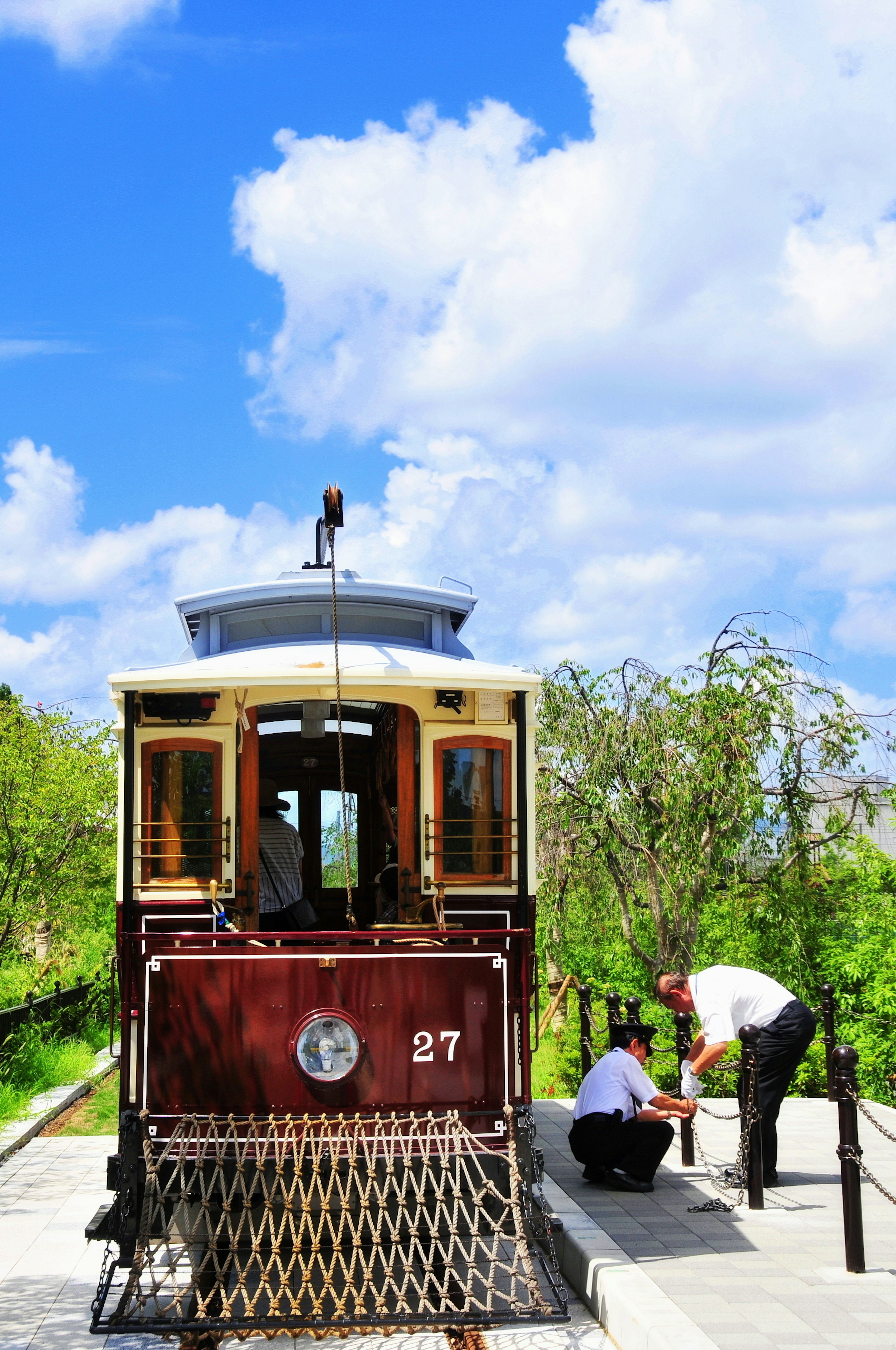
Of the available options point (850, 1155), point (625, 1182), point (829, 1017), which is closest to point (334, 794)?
point (625, 1182)

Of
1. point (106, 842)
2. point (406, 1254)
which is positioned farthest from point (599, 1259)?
point (106, 842)

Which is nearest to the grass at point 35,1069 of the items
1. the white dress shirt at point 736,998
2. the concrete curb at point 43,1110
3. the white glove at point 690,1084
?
the concrete curb at point 43,1110

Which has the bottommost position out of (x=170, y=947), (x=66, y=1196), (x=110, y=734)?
(x=66, y=1196)

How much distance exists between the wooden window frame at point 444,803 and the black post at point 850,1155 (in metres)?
2.20

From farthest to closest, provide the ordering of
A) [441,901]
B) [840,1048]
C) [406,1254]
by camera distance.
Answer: [441,901] → [406,1254] → [840,1048]

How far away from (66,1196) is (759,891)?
863 centimetres

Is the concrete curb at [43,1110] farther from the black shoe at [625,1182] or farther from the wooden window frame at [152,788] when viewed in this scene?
the black shoe at [625,1182]

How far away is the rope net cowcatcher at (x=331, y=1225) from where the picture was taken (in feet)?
18.8

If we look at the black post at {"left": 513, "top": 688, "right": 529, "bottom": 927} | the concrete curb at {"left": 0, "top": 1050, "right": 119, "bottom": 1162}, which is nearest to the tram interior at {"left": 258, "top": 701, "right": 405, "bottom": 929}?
the black post at {"left": 513, "top": 688, "right": 529, "bottom": 927}

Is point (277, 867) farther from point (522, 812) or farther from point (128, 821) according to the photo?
point (522, 812)

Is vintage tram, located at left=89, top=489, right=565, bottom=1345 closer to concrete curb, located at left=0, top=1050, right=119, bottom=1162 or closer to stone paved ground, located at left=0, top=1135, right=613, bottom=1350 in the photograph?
stone paved ground, located at left=0, top=1135, right=613, bottom=1350

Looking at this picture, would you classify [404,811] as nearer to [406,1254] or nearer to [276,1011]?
[276,1011]

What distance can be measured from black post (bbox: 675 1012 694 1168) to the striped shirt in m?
2.82

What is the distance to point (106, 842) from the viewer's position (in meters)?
18.1
